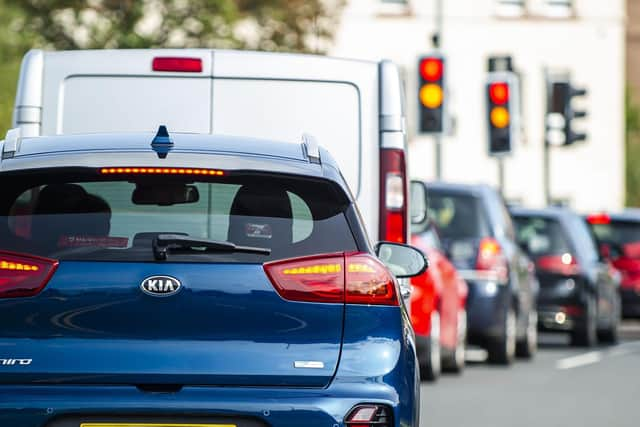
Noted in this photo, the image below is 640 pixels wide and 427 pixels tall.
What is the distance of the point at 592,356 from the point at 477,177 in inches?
1921

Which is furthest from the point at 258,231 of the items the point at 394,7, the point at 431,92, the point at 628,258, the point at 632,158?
the point at 632,158

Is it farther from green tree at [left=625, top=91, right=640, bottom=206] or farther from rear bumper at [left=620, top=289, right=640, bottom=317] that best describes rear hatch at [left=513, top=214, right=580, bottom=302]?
green tree at [left=625, top=91, right=640, bottom=206]

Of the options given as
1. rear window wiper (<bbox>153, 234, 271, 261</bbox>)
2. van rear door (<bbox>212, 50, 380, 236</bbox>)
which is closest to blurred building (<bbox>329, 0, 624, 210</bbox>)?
van rear door (<bbox>212, 50, 380, 236</bbox>)

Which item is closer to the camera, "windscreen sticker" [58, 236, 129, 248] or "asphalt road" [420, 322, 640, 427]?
"windscreen sticker" [58, 236, 129, 248]

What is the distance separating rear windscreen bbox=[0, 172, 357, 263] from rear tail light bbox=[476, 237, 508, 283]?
12011 mm

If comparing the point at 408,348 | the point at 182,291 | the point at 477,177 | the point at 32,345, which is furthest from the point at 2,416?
the point at 477,177

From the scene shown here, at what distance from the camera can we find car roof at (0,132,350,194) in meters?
6.94

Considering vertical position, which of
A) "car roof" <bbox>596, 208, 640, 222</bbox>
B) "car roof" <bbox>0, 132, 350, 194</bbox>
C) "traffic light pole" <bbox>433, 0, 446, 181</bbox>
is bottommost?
"car roof" <bbox>0, 132, 350, 194</bbox>

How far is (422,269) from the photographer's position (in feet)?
25.5

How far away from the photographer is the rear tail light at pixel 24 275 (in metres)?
6.66

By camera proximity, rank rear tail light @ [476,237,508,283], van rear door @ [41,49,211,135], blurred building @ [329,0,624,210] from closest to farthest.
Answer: van rear door @ [41,49,211,135] < rear tail light @ [476,237,508,283] < blurred building @ [329,0,624,210]

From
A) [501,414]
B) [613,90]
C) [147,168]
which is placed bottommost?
[501,414]

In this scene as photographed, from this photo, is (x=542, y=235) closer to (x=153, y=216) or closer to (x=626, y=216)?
(x=626, y=216)

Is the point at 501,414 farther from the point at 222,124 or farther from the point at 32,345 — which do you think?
the point at 32,345
